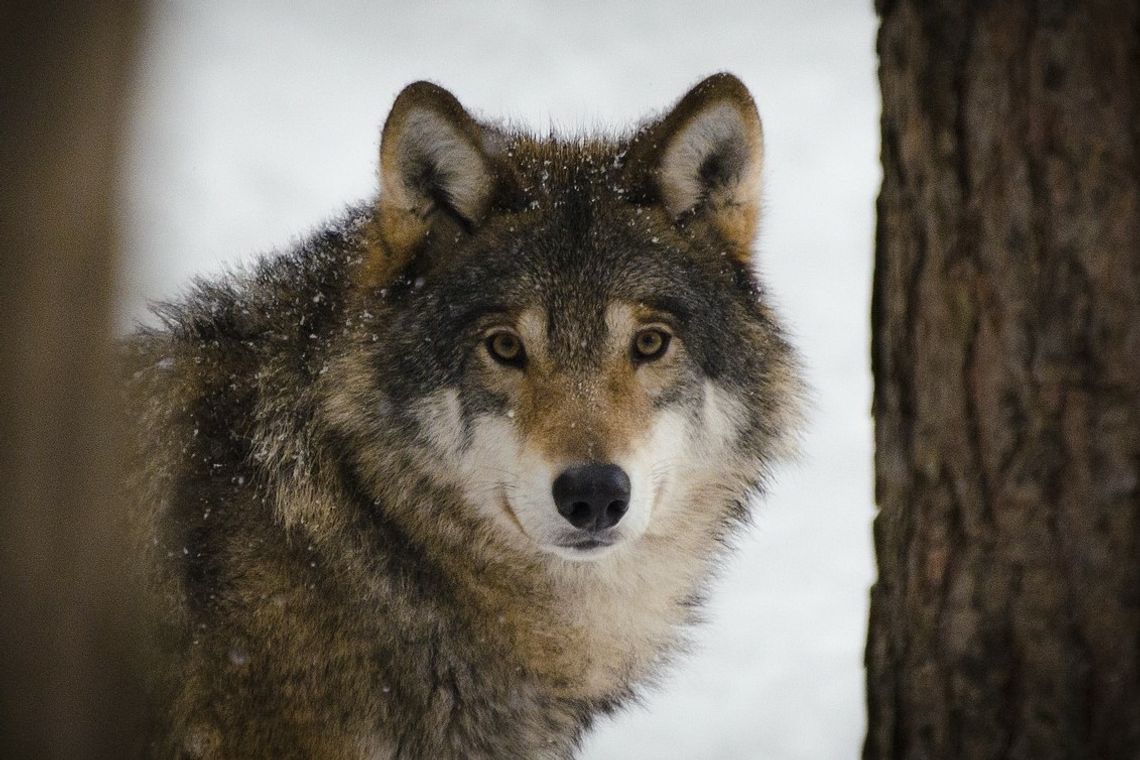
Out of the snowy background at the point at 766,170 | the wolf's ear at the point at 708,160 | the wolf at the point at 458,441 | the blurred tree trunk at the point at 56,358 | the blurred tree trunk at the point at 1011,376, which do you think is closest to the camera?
the blurred tree trunk at the point at 56,358

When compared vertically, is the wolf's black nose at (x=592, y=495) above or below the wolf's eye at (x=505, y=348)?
below

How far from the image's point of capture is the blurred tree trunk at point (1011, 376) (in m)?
2.30

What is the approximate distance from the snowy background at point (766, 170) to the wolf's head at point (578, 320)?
0.82m

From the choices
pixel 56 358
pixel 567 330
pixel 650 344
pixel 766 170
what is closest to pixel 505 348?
pixel 567 330

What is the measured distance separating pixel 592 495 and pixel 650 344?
61cm

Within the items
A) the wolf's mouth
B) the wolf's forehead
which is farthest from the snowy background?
the wolf's forehead

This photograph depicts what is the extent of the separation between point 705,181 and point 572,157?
1.54ft

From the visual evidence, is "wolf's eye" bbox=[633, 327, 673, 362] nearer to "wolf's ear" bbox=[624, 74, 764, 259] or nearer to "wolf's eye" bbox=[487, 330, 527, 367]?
"wolf's eye" bbox=[487, 330, 527, 367]

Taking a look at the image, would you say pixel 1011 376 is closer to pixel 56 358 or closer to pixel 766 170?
pixel 56 358

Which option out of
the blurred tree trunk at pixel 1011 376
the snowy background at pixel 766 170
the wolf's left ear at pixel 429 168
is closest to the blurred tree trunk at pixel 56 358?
the wolf's left ear at pixel 429 168

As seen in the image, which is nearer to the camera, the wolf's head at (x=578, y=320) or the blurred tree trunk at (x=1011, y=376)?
the blurred tree trunk at (x=1011, y=376)

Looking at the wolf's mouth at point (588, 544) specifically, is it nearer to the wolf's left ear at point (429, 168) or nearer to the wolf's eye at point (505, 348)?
the wolf's eye at point (505, 348)

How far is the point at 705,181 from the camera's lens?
3.71 m

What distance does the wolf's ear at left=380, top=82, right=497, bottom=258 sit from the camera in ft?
11.1
